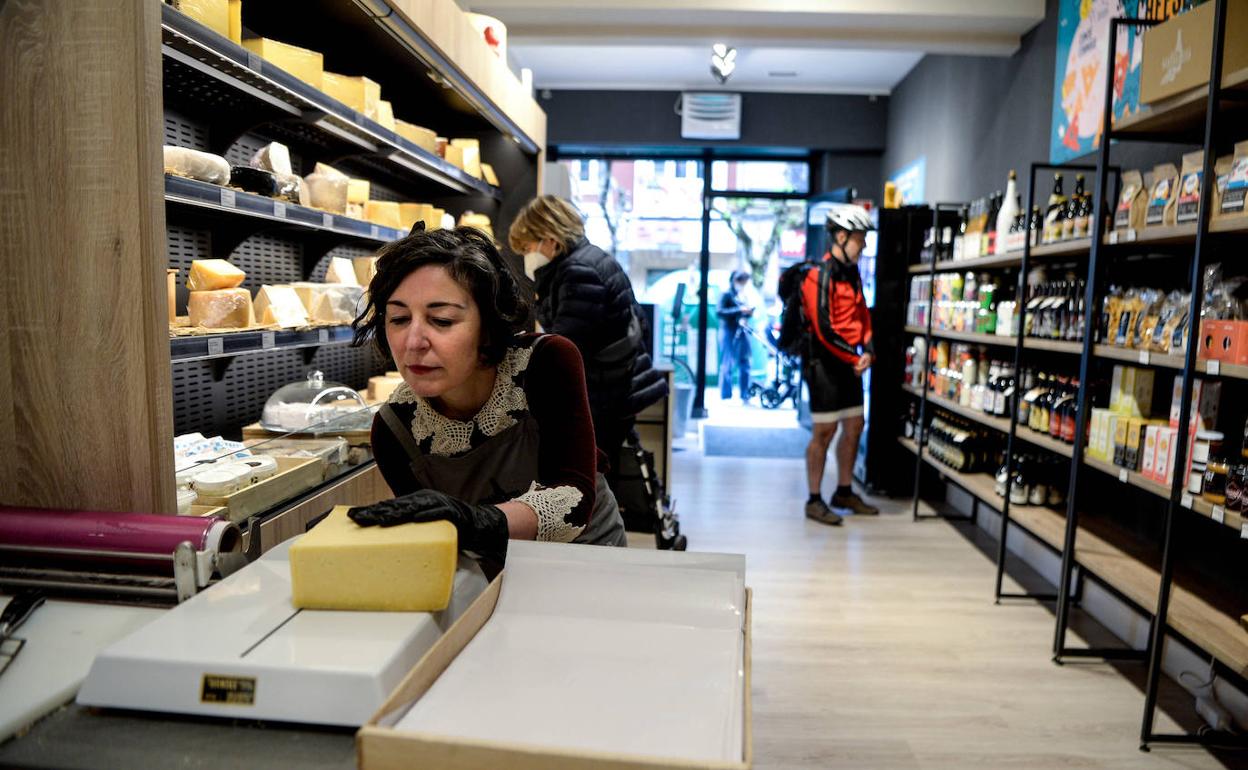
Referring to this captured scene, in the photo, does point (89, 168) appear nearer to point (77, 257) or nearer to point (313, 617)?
point (77, 257)

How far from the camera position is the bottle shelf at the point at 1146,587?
217 cm

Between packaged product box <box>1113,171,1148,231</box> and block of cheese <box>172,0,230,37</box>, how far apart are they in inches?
110

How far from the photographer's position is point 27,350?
1.22 metres

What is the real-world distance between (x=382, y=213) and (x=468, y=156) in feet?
3.31

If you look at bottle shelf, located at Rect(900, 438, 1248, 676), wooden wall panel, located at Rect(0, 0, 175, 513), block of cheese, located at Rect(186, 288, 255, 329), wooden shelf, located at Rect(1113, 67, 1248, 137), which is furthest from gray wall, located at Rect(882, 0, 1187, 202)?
wooden wall panel, located at Rect(0, 0, 175, 513)

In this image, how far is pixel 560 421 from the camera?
1.48 m

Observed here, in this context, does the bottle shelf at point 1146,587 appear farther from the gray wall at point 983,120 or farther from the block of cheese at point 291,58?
the block of cheese at point 291,58

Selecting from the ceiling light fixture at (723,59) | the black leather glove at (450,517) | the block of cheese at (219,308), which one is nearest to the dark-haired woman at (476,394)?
the black leather glove at (450,517)

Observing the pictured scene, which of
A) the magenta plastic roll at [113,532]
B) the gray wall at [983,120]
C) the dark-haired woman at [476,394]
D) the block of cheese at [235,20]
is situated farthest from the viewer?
the gray wall at [983,120]

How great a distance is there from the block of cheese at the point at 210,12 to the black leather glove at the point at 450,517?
1.48 metres

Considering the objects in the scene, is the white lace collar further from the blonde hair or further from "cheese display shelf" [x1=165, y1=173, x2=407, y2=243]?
the blonde hair

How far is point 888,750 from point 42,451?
229 cm

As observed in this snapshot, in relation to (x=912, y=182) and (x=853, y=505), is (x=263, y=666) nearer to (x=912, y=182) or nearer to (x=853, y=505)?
(x=853, y=505)

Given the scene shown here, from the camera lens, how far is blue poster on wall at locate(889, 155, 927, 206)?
6.61 m
